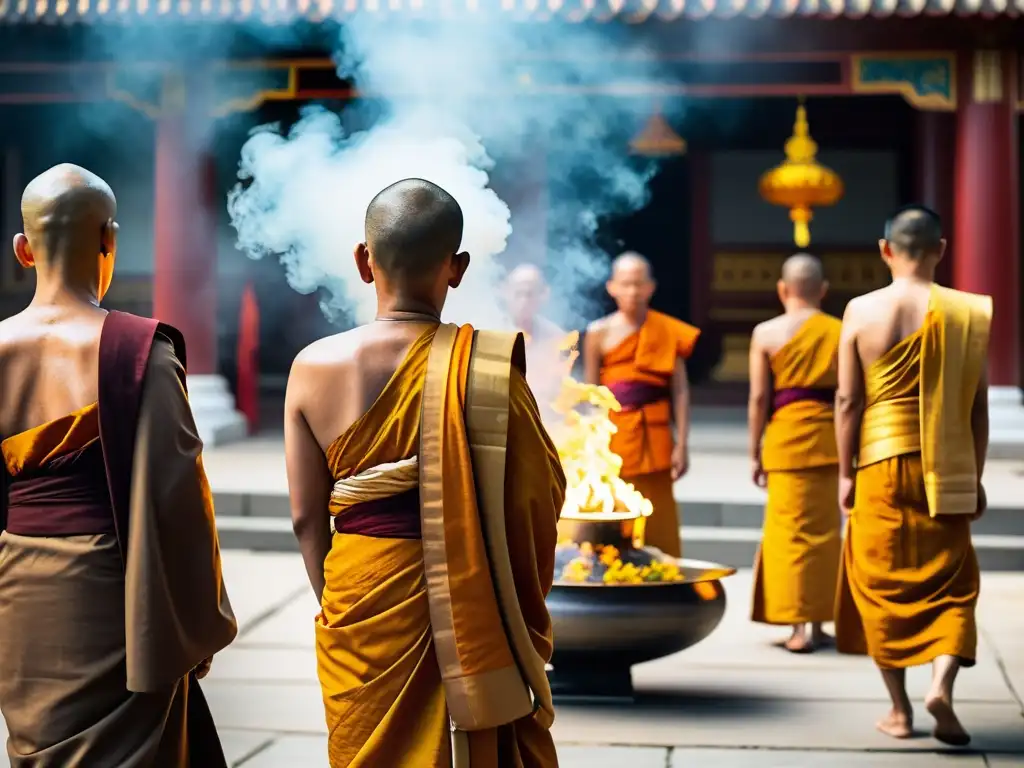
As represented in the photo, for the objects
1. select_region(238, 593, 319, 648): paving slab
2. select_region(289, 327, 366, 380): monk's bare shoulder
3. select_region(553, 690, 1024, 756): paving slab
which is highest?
select_region(289, 327, 366, 380): monk's bare shoulder

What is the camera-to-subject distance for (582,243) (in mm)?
15523

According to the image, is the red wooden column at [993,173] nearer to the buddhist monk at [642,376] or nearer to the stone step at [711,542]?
the stone step at [711,542]

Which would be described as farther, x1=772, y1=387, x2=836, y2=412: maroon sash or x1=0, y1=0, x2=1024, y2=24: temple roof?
x1=0, y1=0, x2=1024, y2=24: temple roof

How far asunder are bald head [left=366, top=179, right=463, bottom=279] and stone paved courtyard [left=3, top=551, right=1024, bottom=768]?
6.90 feet

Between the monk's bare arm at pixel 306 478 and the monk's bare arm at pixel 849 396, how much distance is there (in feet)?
8.05

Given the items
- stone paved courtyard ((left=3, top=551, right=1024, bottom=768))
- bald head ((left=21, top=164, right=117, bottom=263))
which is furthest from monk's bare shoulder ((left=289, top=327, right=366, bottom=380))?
stone paved courtyard ((left=3, top=551, right=1024, bottom=768))

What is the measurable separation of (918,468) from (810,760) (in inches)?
38.8

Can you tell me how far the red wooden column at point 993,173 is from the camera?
11.7 metres

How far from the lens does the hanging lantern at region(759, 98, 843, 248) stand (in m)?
12.5

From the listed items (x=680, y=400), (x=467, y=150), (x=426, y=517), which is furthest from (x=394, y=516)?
(x=680, y=400)

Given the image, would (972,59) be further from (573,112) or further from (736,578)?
(736,578)

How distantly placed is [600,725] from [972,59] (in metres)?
8.13

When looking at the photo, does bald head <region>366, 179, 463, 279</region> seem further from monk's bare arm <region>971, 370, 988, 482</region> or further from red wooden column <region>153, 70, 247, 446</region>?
red wooden column <region>153, 70, 247, 446</region>

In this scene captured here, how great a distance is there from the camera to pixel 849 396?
5090 mm
